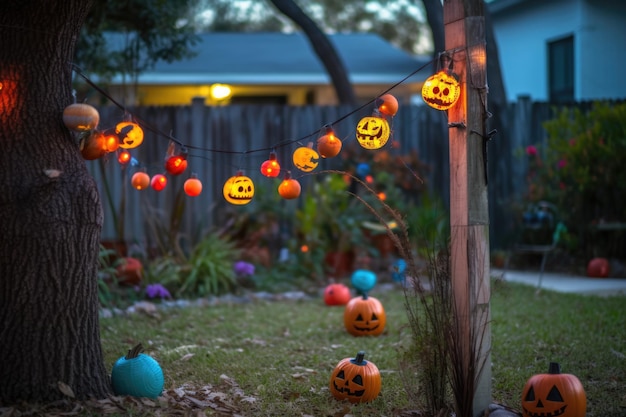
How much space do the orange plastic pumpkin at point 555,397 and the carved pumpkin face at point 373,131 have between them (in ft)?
6.01

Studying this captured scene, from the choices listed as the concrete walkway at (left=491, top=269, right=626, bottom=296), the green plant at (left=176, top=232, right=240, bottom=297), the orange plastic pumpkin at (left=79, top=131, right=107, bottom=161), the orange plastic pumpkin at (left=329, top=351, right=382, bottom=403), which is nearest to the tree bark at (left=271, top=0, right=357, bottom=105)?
the green plant at (left=176, top=232, right=240, bottom=297)

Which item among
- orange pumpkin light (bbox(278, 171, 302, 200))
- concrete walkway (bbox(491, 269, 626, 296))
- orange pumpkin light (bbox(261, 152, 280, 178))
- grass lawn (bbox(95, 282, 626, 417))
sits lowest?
grass lawn (bbox(95, 282, 626, 417))

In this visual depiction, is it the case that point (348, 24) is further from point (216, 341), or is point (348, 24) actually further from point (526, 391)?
point (526, 391)

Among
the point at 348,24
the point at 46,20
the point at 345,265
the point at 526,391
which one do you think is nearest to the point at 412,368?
the point at 526,391

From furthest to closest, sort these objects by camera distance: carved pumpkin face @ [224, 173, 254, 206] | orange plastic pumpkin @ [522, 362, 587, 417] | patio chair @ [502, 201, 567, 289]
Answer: patio chair @ [502, 201, 567, 289], carved pumpkin face @ [224, 173, 254, 206], orange plastic pumpkin @ [522, 362, 587, 417]

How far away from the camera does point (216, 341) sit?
6664mm

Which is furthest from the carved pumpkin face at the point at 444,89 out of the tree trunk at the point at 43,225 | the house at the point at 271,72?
the house at the point at 271,72

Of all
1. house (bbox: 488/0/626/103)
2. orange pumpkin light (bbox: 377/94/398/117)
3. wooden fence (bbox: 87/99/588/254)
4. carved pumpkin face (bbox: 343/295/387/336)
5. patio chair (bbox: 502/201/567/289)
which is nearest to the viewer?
orange pumpkin light (bbox: 377/94/398/117)

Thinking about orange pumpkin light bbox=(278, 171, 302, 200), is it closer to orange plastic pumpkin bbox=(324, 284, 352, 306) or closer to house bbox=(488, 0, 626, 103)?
orange plastic pumpkin bbox=(324, 284, 352, 306)

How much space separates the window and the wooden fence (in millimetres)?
3687

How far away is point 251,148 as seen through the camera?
10.9 m

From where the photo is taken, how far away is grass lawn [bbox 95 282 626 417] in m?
4.86

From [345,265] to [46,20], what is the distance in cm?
604

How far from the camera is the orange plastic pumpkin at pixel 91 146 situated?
480 cm
